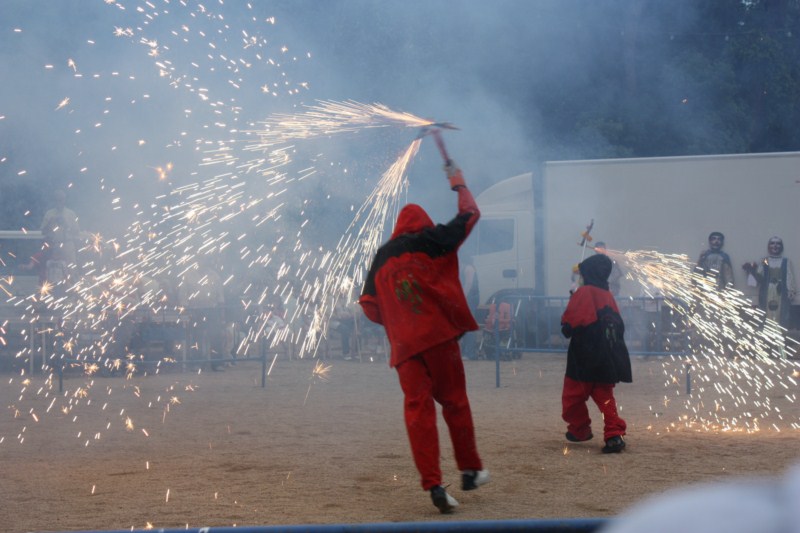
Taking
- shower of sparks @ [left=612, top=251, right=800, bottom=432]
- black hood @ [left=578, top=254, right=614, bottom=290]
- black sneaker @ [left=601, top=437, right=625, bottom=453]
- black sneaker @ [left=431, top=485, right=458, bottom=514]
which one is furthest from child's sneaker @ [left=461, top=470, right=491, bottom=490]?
shower of sparks @ [left=612, top=251, right=800, bottom=432]

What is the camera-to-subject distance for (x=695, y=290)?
1448cm

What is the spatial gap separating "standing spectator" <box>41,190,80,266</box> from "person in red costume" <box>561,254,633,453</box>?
8.88 m

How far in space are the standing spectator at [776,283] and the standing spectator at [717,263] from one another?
0.49 m

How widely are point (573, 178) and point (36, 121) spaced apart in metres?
8.78

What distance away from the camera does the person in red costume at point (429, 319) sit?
5.35 meters

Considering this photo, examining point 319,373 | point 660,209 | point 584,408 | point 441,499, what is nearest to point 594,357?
point 584,408

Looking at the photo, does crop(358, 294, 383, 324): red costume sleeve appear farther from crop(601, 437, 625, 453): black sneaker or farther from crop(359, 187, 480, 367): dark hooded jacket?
crop(601, 437, 625, 453): black sneaker

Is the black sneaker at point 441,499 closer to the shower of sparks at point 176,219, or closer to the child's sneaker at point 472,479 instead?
the child's sneaker at point 472,479

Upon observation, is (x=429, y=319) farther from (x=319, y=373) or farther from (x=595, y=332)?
(x=319, y=373)

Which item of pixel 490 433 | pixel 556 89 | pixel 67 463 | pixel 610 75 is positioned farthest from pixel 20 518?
A: pixel 610 75

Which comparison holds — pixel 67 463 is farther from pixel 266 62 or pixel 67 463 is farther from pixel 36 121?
pixel 266 62

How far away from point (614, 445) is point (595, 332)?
832 mm

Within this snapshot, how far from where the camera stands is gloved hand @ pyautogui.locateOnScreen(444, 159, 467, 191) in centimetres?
576

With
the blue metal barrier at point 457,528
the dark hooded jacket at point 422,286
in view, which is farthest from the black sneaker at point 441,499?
the blue metal barrier at point 457,528
